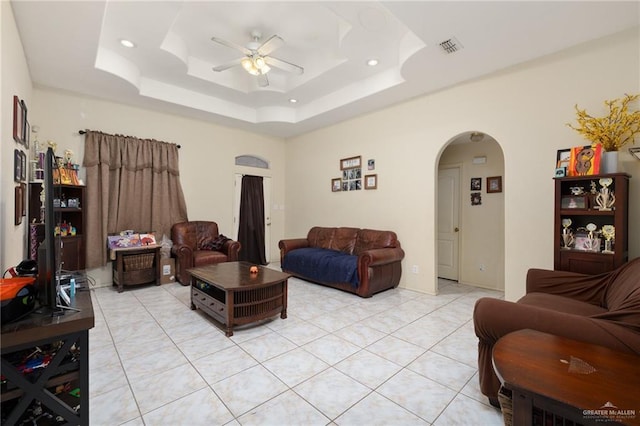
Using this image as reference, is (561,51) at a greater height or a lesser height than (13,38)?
greater

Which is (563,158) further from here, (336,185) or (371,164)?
(336,185)

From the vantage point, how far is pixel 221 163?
571cm

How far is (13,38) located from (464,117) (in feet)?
15.6

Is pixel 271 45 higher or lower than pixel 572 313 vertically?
higher

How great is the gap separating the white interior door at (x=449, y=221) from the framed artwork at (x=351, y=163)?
1548mm

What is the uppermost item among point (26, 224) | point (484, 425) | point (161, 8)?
point (161, 8)

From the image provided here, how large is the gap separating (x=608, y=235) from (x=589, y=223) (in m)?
0.37

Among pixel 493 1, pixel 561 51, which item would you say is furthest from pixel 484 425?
pixel 561 51

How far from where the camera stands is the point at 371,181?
4.90 metres

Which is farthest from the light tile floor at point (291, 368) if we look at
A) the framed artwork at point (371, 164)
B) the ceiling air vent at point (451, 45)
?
the ceiling air vent at point (451, 45)

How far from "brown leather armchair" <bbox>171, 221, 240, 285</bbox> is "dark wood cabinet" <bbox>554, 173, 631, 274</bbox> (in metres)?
4.27

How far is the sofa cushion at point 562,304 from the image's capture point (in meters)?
1.98

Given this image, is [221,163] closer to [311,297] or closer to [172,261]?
[172,261]

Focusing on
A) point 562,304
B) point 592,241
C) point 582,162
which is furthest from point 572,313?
point 582,162
